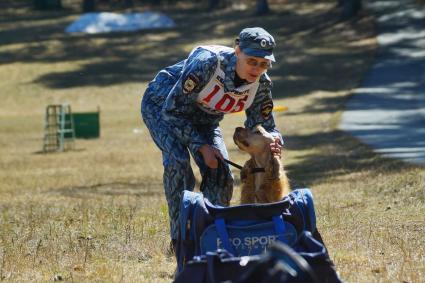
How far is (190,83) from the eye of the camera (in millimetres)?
6473

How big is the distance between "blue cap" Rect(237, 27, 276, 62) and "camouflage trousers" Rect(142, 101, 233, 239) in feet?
2.76

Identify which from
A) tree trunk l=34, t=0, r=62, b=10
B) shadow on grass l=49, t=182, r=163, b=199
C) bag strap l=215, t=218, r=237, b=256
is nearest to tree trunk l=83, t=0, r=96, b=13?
tree trunk l=34, t=0, r=62, b=10

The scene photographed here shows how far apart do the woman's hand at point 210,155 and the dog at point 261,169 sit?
0.93 ft

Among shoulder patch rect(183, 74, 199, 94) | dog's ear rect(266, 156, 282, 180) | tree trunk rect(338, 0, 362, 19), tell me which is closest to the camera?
shoulder patch rect(183, 74, 199, 94)

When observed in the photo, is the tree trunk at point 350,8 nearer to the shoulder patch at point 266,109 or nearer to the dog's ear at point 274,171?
the shoulder patch at point 266,109

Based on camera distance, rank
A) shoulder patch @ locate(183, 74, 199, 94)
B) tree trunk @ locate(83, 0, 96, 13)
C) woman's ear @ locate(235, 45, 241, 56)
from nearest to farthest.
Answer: woman's ear @ locate(235, 45, 241, 56), shoulder patch @ locate(183, 74, 199, 94), tree trunk @ locate(83, 0, 96, 13)

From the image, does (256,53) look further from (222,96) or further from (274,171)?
(274,171)

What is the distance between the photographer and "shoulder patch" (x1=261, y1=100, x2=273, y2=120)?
6.84 meters

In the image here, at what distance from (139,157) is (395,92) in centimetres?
1413

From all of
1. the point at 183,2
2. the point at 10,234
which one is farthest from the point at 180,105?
the point at 183,2

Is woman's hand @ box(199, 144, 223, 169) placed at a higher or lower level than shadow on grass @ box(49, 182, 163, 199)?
higher

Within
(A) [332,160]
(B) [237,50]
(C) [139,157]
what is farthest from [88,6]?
(B) [237,50]

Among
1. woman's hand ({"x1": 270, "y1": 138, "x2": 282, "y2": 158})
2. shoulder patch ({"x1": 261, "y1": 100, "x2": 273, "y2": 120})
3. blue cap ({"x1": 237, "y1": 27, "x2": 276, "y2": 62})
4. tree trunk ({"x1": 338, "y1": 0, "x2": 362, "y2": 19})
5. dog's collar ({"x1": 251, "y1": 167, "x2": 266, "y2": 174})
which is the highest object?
blue cap ({"x1": 237, "y1": 27, "x2": 276, "y2": 62})

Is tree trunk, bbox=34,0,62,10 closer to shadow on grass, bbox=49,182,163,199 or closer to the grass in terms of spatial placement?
the grass
